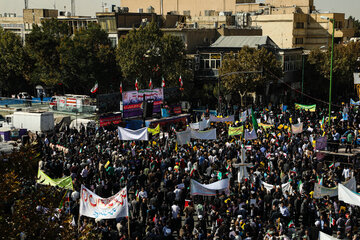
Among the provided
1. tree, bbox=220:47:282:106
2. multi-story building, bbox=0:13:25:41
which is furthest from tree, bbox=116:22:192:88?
multi-story building, bbox=0:13:25:41

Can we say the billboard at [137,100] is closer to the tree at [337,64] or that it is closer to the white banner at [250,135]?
the white banner at [250,135]

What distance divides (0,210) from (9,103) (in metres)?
35.4

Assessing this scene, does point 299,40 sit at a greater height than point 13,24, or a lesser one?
lesser

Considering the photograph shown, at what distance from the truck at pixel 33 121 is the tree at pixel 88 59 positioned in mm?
13035

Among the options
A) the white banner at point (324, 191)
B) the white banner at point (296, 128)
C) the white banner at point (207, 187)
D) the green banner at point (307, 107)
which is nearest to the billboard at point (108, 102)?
the green banner at point (307, 107)

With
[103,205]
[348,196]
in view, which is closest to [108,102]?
[103,205]

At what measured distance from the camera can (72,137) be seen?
2905 centimetres

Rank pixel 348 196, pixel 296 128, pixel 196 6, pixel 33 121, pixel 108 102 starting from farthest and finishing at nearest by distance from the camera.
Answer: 1. pixel 196 6
2. pixel 108 102
3. pixel 33 121
4. pixel 296 128
5. pixel 348 196

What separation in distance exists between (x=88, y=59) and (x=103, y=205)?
34.1m

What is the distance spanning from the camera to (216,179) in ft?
63.3

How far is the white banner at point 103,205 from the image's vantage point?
15.4m

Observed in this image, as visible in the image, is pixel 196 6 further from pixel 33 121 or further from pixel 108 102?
pixel 33 121

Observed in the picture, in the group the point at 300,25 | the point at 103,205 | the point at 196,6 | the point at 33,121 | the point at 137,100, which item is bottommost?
the point at 33,121

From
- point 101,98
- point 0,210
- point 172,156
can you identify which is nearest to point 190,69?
point 101,98
